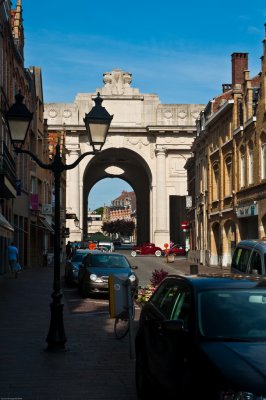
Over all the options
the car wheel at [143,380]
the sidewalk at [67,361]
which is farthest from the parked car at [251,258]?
the car wheel at [143,380]

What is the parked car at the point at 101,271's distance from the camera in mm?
19688

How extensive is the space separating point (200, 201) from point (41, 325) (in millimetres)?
37192

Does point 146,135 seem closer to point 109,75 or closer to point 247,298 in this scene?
point 109,75

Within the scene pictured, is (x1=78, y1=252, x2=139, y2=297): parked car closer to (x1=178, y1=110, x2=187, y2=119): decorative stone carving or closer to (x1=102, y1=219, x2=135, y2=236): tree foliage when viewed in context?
(x1=178, y1=110, x2=187, y2=119): decorative stone carving

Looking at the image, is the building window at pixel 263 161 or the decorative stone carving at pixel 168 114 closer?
the building window at pixel 263 161

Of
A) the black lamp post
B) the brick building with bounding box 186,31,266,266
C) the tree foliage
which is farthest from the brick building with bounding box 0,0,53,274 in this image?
the tree foliage

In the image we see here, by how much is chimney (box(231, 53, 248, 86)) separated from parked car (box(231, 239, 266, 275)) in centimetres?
2944

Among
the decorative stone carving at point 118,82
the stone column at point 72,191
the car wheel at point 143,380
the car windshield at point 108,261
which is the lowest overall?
the car wheel at point 143,380

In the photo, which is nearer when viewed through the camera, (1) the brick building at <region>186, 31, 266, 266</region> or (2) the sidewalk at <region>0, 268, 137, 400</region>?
(2) the sidewalk at <region>0, 268, 137, 400</region>

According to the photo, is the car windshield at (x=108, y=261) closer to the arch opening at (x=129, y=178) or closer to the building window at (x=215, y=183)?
the building window at (x=215, y=183)

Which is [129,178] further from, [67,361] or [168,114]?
[67,361]

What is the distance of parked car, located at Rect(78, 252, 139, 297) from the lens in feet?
64.6

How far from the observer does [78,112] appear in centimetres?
7188

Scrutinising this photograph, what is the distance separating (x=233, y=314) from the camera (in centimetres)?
594
